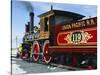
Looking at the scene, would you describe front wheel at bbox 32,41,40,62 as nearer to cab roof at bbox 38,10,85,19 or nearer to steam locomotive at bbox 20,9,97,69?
steam locomotive at bbox 20,9,97,69

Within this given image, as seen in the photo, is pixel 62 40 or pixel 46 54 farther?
pixel 62 40

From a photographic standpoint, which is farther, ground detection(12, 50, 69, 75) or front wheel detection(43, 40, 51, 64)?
front wheel detection(43, 40, 51, 64)

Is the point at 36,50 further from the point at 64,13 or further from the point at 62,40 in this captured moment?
the point at 64,13

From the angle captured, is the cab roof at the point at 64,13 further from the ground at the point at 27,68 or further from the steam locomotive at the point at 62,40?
the ground at the point at 27,68

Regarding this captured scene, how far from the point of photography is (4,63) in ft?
6.19

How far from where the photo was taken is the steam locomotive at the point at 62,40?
6.77ft

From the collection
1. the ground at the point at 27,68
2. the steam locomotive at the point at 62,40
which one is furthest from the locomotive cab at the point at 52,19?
the ground at the point at 27,68

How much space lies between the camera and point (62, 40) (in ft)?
7.24

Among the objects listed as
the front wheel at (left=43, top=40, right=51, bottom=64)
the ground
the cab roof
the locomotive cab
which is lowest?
the ground

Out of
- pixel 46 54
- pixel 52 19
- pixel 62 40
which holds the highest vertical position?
pixel 52 19

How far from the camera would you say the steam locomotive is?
2064mm

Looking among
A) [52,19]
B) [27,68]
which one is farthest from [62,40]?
[27,68]

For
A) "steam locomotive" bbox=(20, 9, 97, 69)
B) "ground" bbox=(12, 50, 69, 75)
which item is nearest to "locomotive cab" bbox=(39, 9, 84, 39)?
"steam locomotive" bbox=(20, 9, 97, 69)

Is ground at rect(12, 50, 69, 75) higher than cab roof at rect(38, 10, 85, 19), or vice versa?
cab roof at rect(38, 10, 85, 19)
